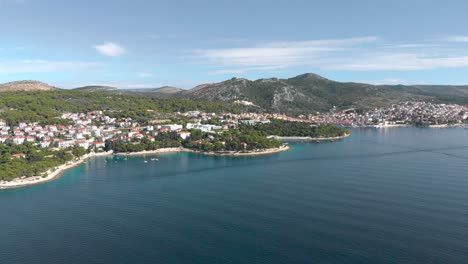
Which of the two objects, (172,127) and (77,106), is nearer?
(172,127)

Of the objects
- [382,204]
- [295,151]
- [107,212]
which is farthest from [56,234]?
[295,151]

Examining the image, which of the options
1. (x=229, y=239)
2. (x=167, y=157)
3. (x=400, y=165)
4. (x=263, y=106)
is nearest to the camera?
(x=229, y=239)

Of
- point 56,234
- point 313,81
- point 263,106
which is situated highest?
point 313,81

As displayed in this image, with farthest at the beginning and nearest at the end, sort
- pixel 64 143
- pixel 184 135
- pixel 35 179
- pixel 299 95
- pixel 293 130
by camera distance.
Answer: pixel 299 95 → pixel 293 130 → pixel 184 135 → pixel 64 143 → pixel 35 179

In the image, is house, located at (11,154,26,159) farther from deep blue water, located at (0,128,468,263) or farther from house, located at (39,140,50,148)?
house, located at (39,140,50,148)

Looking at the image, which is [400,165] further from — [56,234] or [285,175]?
[56,234]

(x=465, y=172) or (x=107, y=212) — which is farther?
(x=465, y=172)

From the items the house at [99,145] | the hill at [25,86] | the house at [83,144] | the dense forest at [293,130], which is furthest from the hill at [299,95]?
the house at [83,144]

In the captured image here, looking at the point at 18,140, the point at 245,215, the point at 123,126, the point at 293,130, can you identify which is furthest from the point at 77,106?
the point at 245,215

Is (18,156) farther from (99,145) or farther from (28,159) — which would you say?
(99,145)
